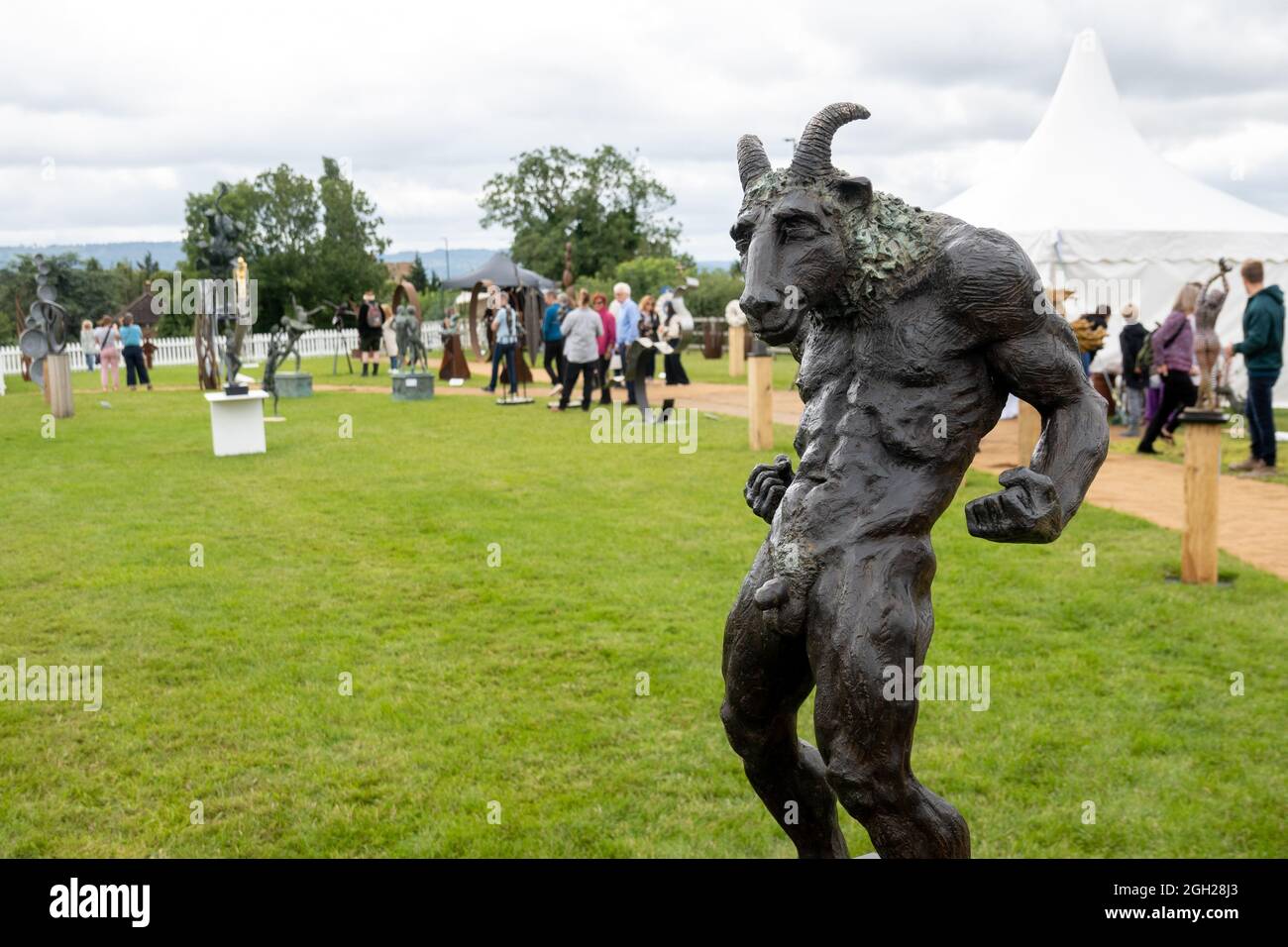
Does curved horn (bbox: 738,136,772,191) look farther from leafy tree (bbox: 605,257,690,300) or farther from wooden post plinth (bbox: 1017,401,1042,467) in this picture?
leafy tree (bbox: 605,257,690,300)

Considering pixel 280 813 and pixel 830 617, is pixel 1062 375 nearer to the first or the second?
pixel 830 617

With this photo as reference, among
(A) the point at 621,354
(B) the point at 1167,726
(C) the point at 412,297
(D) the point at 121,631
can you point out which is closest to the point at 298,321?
(A) the point at 621,354

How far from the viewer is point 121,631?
7012mm

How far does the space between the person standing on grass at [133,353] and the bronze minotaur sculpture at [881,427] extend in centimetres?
2626

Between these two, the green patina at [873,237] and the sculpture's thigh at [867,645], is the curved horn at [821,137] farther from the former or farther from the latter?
the sculpture's thigh at [867,645]

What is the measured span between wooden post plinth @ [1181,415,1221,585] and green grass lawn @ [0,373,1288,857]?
0.23 m

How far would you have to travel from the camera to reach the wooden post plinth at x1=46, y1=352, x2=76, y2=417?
19.3m

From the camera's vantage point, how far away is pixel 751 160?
250cm

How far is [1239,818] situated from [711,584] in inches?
155

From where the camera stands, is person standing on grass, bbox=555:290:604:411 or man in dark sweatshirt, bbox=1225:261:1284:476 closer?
man in dark sweatshirt, bbox=1225:261:1284:476

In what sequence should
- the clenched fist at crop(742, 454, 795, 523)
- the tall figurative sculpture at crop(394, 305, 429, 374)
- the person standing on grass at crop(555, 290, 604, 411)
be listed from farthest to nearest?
the tall figurative sculpture at crop(394, 305, 429, 374), the person standing on grass at crop(555, 290, 604, 411), the clenched fist at crop(742, 454, 795, 523)

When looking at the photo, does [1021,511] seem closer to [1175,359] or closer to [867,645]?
[867,645]

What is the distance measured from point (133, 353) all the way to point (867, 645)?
27.8 m

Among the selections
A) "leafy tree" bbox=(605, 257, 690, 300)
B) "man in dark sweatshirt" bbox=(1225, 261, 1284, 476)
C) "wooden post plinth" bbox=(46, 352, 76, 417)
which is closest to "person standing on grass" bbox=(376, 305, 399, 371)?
"wooden post plinth" bbox=(46, 352, 76, 417)
